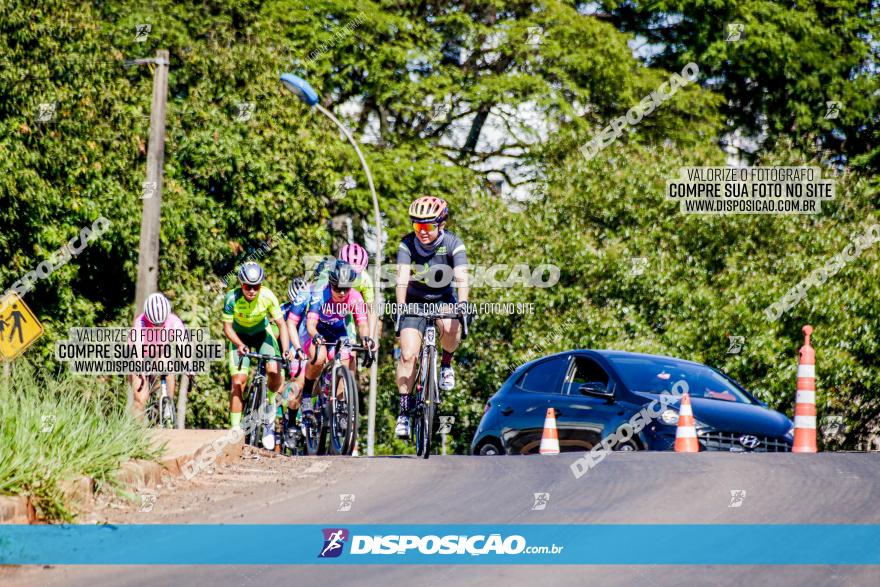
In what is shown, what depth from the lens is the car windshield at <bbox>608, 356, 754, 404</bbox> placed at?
534 inches

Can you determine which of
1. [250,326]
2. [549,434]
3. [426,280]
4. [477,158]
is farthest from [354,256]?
[477,158]

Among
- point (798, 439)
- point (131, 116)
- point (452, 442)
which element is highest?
point (131, 116)

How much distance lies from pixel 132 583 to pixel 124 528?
1196 millimetres

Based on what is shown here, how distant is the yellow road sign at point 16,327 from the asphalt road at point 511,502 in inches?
298

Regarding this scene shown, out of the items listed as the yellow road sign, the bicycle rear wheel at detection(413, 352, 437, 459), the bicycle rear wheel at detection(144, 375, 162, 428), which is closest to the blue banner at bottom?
the bicycle rear wheel at detection(413, 352, 437, 459)

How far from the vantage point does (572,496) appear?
939cm

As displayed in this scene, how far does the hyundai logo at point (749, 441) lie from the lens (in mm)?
13180

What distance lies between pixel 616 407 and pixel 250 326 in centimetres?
429

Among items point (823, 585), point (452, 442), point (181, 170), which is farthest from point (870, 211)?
point (823, 585)

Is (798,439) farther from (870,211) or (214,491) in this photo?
(870,211)

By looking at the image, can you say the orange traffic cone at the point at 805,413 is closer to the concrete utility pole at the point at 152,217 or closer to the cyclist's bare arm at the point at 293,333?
the cyclist's bare arm at the point at 293,333

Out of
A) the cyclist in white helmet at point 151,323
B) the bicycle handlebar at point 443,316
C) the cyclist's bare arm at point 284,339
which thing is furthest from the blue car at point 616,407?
the cyclist in white helmet at point 151,323

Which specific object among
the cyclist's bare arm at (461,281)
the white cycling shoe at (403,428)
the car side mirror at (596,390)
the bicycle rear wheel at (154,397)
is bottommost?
the bicycle rear wheel at (154,397)

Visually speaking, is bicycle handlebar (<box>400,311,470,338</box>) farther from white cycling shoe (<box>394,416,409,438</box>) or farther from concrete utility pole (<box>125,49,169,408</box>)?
concrete utility pole (<box>125,49,169,408</box>)
